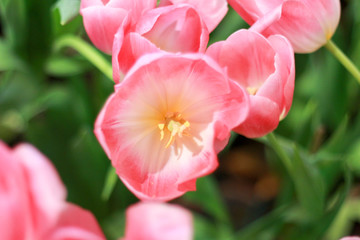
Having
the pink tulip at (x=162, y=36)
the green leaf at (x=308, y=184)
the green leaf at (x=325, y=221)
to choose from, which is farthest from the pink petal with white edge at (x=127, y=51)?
the green leaf at (x=325, y=221)

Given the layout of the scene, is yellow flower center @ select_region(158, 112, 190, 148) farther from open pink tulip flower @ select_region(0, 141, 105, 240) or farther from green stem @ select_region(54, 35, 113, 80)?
open pink tulip flower @ select_region(0, 141, 105, 240)

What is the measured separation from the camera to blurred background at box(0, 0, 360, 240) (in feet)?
2.69

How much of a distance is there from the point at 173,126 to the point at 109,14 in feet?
0.43

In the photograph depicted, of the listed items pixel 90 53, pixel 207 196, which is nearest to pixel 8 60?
pixel 90 53

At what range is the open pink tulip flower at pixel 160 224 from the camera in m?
0.38

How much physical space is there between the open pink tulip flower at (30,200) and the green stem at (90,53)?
24cm

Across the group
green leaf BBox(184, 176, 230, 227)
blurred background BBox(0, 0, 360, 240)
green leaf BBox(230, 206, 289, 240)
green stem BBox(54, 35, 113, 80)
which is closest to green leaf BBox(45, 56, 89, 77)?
blurred background BBox(0, 0, 360, 240)

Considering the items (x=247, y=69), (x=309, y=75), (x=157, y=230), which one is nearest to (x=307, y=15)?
(x=247, y=69)

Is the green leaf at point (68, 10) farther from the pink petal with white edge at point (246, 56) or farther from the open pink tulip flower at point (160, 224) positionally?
the open pink tulip flower at point (160, 224)

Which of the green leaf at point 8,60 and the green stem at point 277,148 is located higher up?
the green stem at point 277,148

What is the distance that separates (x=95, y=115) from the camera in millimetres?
928

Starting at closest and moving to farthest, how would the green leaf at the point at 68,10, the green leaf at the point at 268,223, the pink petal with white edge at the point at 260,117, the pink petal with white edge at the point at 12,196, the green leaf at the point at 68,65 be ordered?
the pink petal with white edge at the point at 12,196, the pink petal with white edge at the point at 260,117, the green leaf at the point at 68,10, the green leaf at the point at 268,223, the green leaf at the point at 68,65

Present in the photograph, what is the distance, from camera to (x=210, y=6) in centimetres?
54

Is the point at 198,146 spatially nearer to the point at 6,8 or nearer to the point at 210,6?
the point at 210,6
